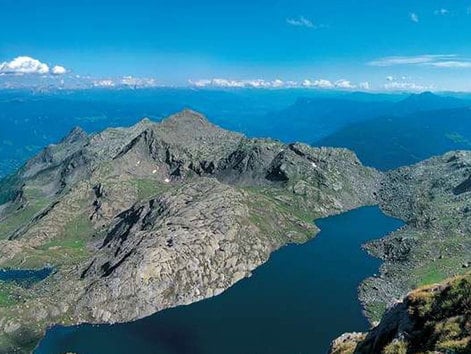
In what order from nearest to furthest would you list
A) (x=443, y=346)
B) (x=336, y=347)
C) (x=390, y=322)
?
(x=443, y=346), (x=390, y=322), (x=336, y=347)

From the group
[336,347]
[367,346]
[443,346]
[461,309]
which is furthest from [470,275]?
[336,347]

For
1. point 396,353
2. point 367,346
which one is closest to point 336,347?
point 367,346

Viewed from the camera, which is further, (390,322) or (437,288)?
(390,322)

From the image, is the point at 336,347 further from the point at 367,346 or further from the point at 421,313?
the point at 421,313

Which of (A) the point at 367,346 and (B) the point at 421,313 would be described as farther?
(A) the point at 367,346

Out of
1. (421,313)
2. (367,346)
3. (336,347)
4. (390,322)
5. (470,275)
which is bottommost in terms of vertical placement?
(336,347)

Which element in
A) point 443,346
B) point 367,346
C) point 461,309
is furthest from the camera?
point 367,346

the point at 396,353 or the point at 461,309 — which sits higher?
the point at 461,309

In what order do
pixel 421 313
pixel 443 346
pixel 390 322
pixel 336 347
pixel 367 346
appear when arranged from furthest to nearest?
pixel 336 347, pixel 367 346, pixel 390 322, pixel 421 313, pixel 443 346

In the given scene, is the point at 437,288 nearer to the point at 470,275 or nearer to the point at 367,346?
the point at 470,275
